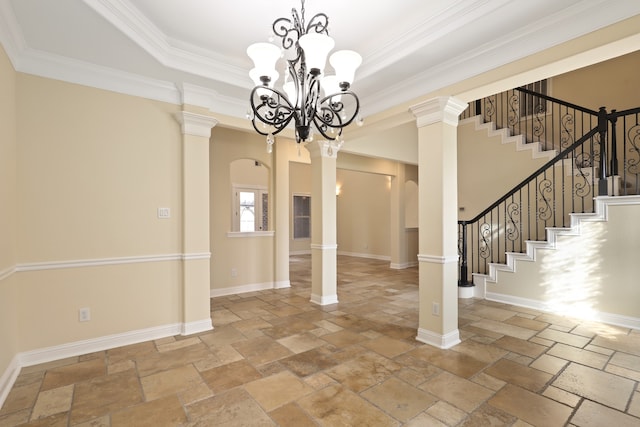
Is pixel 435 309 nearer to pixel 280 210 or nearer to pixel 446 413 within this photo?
pixel 446 413

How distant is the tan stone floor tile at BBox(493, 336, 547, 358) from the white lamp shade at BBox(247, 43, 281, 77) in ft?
11.4

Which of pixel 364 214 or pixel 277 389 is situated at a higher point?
pixel 364 214

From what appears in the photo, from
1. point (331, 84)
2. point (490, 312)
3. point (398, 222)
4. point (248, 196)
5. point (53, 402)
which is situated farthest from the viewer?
point (248, 196)

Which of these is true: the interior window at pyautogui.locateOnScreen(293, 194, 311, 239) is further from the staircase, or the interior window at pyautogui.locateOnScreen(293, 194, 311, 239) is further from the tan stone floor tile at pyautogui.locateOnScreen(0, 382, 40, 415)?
the tan stone floor tile at pyautogui.locateOnScreen(0, 382, 40, 415)

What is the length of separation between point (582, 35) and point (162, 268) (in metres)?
4.49

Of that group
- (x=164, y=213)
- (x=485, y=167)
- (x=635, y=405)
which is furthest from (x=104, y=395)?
(x=485, y=167)

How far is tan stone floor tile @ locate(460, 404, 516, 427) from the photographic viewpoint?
207 centimetres

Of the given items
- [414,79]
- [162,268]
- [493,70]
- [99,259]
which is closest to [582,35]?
[493,70]

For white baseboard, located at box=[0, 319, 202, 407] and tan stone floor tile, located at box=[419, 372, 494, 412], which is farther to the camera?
white baseboard, located at box=[0, 319, 202, 407]

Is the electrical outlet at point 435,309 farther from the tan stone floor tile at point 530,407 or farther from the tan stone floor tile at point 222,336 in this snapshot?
the tan stone floor tile at point 222,336

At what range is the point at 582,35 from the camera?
238cm

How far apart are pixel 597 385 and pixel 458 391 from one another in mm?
1138

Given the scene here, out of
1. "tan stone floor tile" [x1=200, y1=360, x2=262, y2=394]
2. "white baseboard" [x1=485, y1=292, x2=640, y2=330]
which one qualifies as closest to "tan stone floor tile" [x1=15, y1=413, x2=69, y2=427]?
"tan stone floor tile" [x1=200, y1=360, x2=262, y2=394]

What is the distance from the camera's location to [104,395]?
8.00 ft
